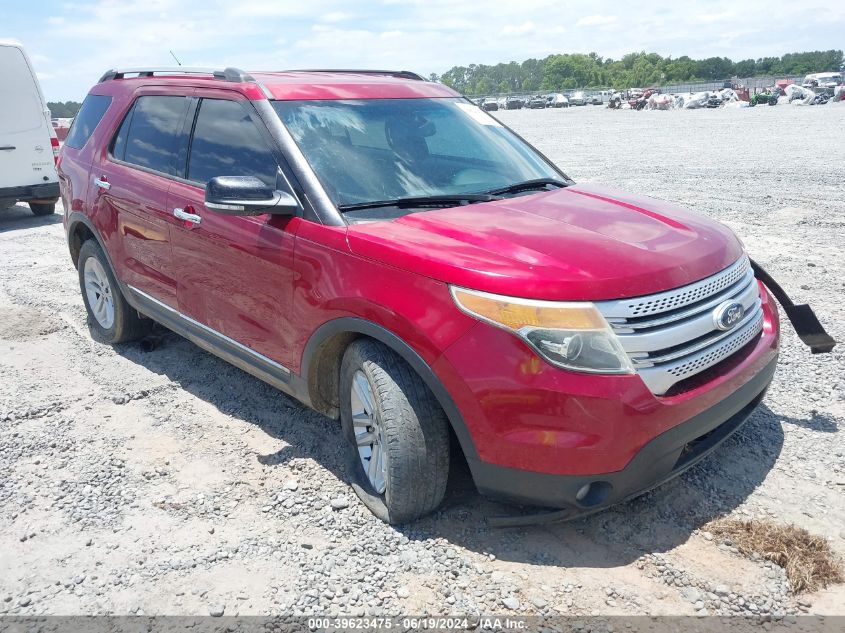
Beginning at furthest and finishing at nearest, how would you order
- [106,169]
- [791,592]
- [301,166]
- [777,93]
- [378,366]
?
[777,93] < [106,169] < [301,166] < [378,366] < [791,592]

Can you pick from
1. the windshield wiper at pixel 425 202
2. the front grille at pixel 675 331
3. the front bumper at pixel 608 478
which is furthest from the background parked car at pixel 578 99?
the front bumper at pixel 608 478

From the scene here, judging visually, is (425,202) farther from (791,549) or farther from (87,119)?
(87,119)

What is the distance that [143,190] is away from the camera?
4586 millimetres

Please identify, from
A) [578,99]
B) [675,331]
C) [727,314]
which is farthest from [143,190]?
[578,99]

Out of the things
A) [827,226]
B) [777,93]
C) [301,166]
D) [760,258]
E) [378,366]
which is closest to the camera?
[378,366]

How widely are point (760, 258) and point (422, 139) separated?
15.3ft

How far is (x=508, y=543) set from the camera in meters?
3.12

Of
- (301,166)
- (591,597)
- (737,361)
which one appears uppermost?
(301,166)

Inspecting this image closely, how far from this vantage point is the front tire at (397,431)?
9.82 ft

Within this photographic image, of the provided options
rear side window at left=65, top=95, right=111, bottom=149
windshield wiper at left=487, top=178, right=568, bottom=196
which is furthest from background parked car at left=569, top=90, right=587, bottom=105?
windshield wiper at left=487, top=178, right=568, bottom=196

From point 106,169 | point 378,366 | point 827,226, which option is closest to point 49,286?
point 106,169

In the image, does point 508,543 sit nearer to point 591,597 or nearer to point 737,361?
point 591,597

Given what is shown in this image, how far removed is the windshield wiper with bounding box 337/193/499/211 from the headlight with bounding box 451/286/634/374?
1006 millimetres

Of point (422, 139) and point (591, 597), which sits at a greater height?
point (422, 139)
